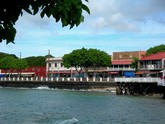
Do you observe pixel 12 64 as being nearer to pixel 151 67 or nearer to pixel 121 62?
pixel 121 62

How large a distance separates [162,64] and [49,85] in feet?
98.5

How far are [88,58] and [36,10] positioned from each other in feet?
342

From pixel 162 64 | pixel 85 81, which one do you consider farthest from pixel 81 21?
pixel 85 81

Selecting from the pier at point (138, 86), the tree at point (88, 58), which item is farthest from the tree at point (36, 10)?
the tree at point (88, 58)

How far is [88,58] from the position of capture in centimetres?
10938

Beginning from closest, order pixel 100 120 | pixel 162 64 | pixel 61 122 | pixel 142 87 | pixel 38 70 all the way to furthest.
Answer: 1. pixel 61 122
2. pixel 100 120
3. pixel 142 87
4. pixel 162 64
5. pixel 38 70

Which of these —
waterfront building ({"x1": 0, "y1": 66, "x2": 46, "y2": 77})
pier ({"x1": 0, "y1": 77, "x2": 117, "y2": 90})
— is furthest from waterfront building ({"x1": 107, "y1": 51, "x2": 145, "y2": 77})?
waterfront building ({"x1": 0, "y1": 66, "x2": 46, "y2": 77})

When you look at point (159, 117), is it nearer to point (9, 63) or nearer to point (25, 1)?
point (25, 1)

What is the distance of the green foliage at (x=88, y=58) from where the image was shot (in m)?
110

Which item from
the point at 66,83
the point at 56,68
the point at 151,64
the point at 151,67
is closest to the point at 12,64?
the point at 56,68

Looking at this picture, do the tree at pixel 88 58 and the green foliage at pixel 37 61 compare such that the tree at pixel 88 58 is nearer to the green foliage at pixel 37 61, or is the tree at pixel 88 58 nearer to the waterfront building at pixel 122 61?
the waterfront building at pixel 122 61

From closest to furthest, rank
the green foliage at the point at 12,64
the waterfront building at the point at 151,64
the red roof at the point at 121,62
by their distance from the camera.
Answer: the waterfront building at the point at 151,64
the red roof at the point at 121,62
the green foliage at the point at 12,64

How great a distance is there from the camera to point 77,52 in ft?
367

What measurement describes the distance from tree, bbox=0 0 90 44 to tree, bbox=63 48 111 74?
104 m
